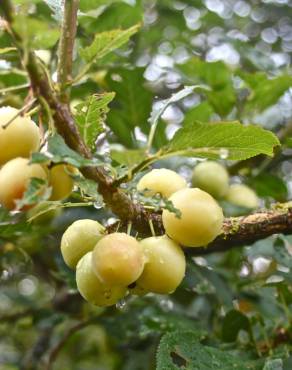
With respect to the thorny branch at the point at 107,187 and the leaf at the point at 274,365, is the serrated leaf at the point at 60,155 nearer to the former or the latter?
the thorny branch at the point at 107,187

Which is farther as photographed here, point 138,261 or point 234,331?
point 234,331

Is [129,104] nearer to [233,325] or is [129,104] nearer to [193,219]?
[233,325]

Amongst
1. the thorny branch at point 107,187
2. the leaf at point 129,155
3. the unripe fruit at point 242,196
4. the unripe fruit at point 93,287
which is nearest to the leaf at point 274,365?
the thorny branch at point 107,187

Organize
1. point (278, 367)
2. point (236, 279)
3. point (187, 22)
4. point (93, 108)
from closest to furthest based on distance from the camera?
point (93, 108)
point (278, 367)
point (236, 279)
point (187, 22)

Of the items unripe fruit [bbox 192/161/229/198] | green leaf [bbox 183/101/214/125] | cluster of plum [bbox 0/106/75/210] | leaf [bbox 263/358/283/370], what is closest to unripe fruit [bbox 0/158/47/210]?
cluster of plum [bbox 0/106/75/210]

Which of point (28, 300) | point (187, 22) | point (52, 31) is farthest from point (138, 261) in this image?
point (187, 22)

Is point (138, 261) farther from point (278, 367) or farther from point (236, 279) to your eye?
point (236, 279)
